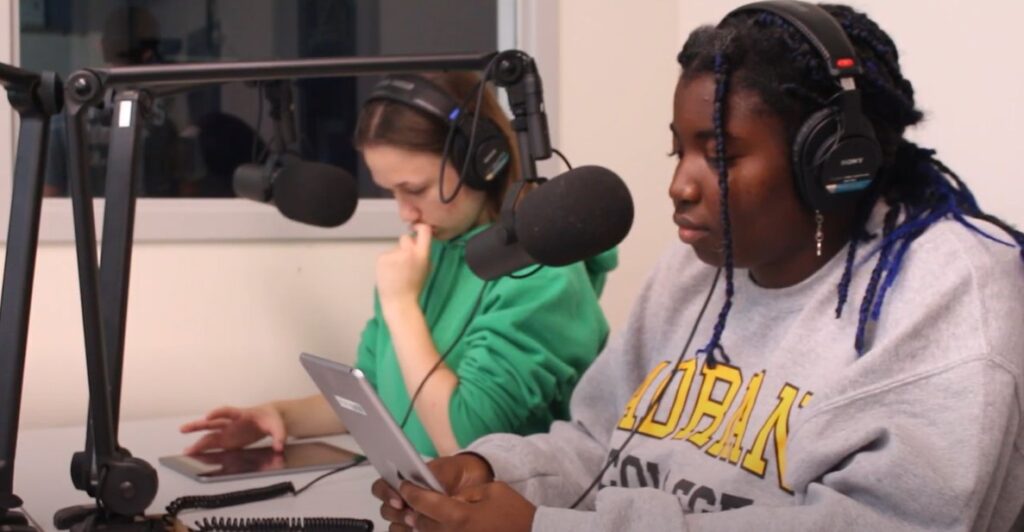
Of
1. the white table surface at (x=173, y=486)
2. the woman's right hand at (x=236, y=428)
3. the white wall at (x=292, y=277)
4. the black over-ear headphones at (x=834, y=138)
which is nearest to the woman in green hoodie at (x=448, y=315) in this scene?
the woman's right hand at (x=236, y=428)

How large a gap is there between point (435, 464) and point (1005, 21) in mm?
879

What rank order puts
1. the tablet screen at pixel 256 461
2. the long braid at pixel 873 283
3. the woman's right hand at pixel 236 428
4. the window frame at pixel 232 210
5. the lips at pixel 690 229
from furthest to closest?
1. the window frame at pixel 232 210
2. the woman's right hand at pixel 236 428
3. the tablet screen at pixel 256 461
4. the lips at pixel 690 229
5. the long braid at pixel 873 283

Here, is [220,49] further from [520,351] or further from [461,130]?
[520,351]

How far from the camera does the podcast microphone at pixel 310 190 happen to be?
4.39ft

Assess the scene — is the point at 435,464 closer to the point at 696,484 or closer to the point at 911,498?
the point at 696,484

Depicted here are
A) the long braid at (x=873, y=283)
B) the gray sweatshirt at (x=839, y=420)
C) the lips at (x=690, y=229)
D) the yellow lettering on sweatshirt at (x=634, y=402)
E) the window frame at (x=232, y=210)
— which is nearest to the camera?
the gray sweatshirt at (x=839, y=420)

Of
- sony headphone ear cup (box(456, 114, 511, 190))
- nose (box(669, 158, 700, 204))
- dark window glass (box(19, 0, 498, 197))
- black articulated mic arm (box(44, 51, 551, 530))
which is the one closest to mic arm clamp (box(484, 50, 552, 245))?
black articulated mic arm (box(44, 51, 551, 530))

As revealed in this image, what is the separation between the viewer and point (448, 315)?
1.71 metres

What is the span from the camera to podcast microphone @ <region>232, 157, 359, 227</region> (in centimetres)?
134

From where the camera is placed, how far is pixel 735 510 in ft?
3.24

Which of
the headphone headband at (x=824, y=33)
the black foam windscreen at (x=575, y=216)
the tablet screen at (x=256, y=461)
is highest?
the headphone headband at (x=824, y=33)

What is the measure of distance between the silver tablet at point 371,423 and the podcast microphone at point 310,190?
262mm

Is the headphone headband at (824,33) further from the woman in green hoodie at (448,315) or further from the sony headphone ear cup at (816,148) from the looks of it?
the woman in green hoodie at (448,315)

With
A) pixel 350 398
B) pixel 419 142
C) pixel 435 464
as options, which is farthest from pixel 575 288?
pixel 350 398
